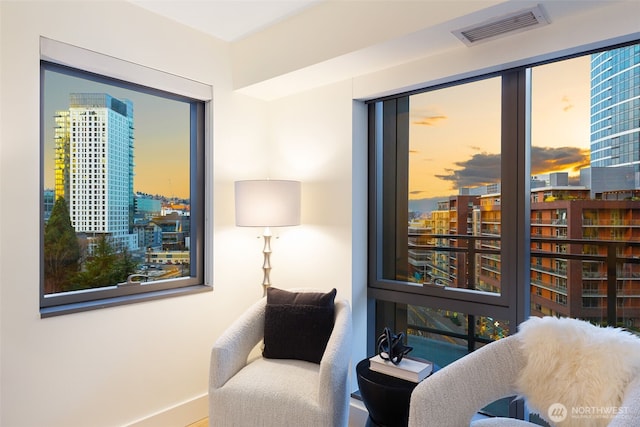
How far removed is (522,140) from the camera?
6.70 ft

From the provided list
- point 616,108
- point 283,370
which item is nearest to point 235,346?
point 283,370

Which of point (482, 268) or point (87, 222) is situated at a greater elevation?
point (87, 222)

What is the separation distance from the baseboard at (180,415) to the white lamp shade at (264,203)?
1196mm

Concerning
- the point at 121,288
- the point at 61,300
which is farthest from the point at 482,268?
the point at 61,300

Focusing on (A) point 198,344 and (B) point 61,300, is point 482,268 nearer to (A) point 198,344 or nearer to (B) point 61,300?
(A) point 198,344

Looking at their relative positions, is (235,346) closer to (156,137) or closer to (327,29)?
(156,137)

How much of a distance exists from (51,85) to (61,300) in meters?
1.14

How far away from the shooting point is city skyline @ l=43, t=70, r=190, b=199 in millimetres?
2352

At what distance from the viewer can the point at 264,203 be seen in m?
2.47

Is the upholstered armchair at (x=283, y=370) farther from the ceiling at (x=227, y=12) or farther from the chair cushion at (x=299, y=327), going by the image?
the ceiling at (x=227, y=12)

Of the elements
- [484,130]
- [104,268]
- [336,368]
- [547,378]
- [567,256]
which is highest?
[484,130]

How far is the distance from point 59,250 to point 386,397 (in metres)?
1.84

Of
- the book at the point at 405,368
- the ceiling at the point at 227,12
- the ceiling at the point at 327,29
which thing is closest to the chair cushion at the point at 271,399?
the book at the point at 405,368

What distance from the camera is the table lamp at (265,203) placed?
8.10 ft
